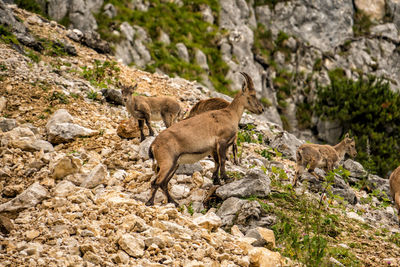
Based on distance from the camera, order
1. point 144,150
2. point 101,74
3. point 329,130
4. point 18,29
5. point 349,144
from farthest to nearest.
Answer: point 329,130, point 18,29, point 349,144, point 101,74, point 144,150

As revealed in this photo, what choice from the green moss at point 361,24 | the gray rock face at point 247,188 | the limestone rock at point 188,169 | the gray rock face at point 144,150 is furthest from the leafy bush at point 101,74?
the green moss at point 361,24

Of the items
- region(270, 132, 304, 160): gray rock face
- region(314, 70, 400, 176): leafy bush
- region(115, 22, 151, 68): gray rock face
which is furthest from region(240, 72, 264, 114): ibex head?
region(314, 70, 400, 176): leafy bush

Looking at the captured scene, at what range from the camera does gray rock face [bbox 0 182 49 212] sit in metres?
5.58

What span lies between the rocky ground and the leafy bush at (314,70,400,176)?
1512 centimetres

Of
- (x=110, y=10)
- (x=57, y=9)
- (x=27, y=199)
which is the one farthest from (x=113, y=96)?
(x=110, y=10)

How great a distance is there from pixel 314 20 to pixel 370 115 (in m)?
16.3

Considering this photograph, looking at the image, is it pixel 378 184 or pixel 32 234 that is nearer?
pixel 32 234

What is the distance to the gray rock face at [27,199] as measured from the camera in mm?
5578

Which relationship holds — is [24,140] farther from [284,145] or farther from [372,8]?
[372,8]

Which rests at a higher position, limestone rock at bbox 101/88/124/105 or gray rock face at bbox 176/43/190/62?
limestone rock at bbox 101/88/124/105

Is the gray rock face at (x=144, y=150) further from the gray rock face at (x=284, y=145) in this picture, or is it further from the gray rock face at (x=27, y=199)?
the gray rock face at (x=284, y=145)

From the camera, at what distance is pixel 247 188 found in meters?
6.73

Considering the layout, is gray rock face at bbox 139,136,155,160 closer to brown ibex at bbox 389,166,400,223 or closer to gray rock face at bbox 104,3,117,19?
brown ibex at bbox 389,166,400,223

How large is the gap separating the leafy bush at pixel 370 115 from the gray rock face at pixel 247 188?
19.0 m
